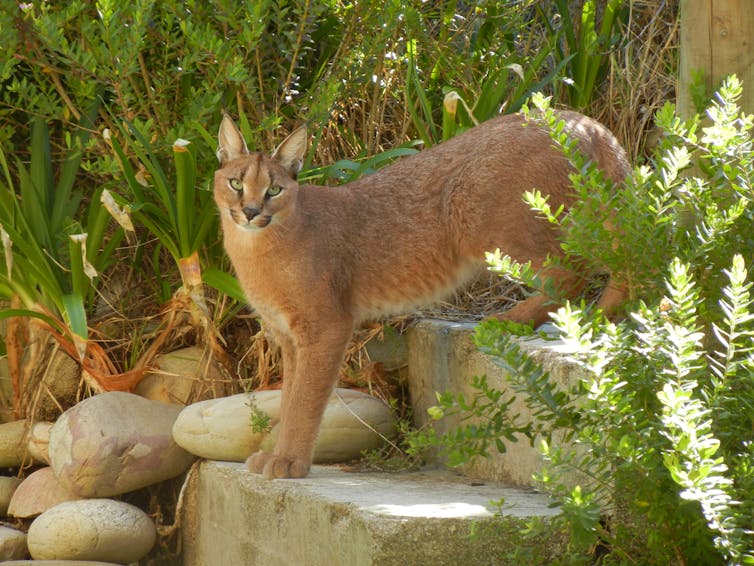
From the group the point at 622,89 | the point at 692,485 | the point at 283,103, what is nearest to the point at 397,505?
the point at 692,485

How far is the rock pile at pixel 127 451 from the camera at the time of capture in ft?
14.7

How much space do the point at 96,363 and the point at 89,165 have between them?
940 millimetres

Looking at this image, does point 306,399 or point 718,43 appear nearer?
point 718,43

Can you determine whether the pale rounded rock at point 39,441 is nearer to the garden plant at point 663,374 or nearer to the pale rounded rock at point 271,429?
the pale rounded rock at point 271,429

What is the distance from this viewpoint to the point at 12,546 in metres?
4.78

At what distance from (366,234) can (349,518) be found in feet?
4.76

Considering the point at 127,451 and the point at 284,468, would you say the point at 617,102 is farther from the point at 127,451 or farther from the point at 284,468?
the point at 127,451

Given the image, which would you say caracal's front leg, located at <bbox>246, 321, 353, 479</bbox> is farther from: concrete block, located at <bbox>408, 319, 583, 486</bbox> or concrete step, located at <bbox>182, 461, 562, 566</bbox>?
concrete block, located at <bbox>408, 319, 583, 486</bbox>

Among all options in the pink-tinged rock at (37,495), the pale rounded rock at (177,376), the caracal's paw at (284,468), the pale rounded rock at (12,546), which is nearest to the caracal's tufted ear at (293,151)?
the caracal's paw at (284,468)

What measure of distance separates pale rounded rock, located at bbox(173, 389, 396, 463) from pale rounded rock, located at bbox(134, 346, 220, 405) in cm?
47

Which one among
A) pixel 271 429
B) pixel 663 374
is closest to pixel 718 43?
pixel 663 374

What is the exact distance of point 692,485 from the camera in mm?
2072

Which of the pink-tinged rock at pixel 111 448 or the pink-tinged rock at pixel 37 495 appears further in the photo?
the pink-tinged rock at pixel 37 495

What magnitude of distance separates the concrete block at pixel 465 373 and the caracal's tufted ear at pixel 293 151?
0.93 meters
